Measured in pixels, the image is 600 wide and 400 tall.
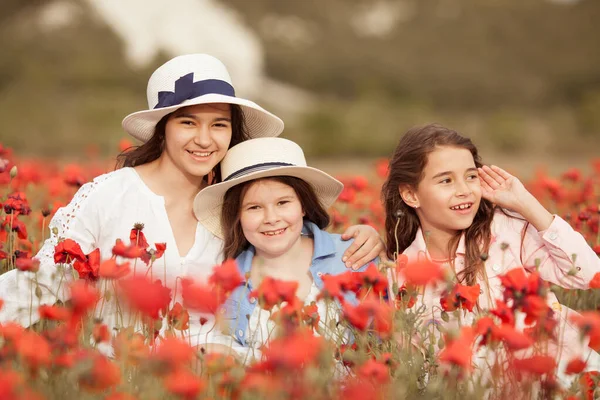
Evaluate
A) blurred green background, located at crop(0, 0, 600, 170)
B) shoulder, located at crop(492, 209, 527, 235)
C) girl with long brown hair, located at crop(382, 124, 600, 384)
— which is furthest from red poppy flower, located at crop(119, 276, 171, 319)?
blurred green background, located at crop(0, 0, 600, 170)

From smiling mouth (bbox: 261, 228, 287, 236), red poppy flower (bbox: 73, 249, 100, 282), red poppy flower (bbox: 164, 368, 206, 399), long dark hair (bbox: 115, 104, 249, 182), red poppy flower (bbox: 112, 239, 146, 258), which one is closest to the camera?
red poppy flower (bbox: 164, 368, 206, 399)

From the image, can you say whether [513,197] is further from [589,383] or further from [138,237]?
[138,237]

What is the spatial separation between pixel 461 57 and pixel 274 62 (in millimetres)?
6010

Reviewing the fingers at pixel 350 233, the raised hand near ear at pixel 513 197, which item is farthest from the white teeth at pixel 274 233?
the raised hand near ear at pixel 513 197

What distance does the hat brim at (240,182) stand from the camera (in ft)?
8.95

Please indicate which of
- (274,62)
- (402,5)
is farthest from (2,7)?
(402,5)

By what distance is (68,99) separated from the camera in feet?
51.3

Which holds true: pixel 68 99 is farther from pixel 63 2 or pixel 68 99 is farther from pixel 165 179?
pixel 165 179

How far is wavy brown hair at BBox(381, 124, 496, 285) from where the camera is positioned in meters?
2.60

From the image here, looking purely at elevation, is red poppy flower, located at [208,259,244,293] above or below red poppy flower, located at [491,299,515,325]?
above

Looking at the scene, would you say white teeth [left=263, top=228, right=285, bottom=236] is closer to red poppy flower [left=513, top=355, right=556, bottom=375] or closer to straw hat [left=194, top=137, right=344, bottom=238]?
straw hat [left=194, top=137, right=344, bottom=238]

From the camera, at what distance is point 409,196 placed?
278 cm

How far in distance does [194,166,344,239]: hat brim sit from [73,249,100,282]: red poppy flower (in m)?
0.76

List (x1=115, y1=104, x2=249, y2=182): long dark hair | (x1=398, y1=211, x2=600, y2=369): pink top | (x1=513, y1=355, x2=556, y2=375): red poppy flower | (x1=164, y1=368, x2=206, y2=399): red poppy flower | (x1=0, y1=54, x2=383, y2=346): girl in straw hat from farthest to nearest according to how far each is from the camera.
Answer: (x1=115, y1=104, x2=249, y2=182): long dark hair, (x1=0, y1=54, x2=383, y2=346): girl in straw hat, (x1=398, y1=211, x2=600, y2=369): pink top, (x1=513, y1=355, x2=556, y2=375): red poppy flower, (x1=164, y1=368, x2=206, y2=399): red poppy flower
